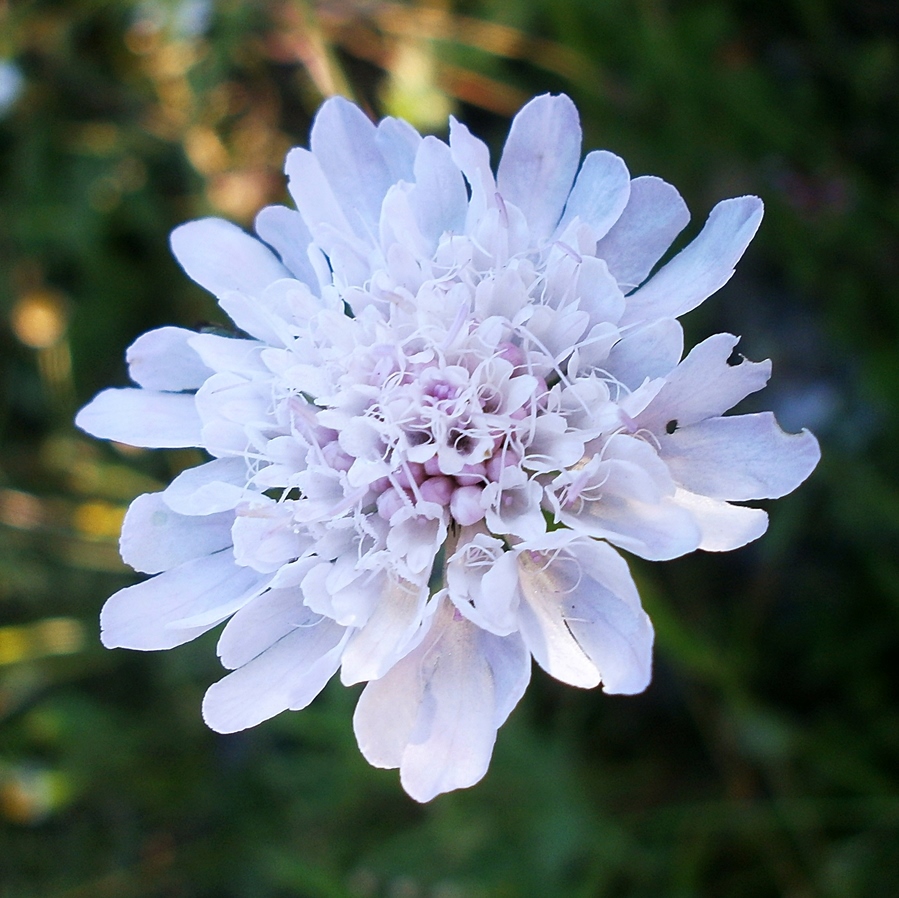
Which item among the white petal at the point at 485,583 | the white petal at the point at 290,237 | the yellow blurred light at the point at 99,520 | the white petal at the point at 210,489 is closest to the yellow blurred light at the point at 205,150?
the yellow blurred light at the point at 99,520

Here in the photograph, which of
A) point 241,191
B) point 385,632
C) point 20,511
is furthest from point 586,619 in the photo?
point 241,191

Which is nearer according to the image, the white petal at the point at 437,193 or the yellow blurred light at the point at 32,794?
the white petal at the point at 437,193

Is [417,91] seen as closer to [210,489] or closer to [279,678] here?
[210,489]

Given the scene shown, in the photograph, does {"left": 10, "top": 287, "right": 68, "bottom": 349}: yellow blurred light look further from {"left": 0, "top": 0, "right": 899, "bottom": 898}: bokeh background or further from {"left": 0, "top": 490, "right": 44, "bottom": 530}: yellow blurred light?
{"left": 0, "top": 490, "right": 44, "bottom": 530}: yellow blurred light

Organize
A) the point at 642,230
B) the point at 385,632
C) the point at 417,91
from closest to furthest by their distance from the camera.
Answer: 1. the point at 385,632
2. the point at 642,230
3. the point at 417,91

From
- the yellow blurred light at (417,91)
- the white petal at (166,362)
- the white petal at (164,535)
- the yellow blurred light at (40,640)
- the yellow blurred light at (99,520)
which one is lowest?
the yellow blurred light at (40,640)

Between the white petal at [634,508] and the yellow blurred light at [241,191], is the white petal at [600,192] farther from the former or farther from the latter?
the yellow blurred light at [241,191]

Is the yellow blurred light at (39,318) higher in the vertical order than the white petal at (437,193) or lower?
lower
